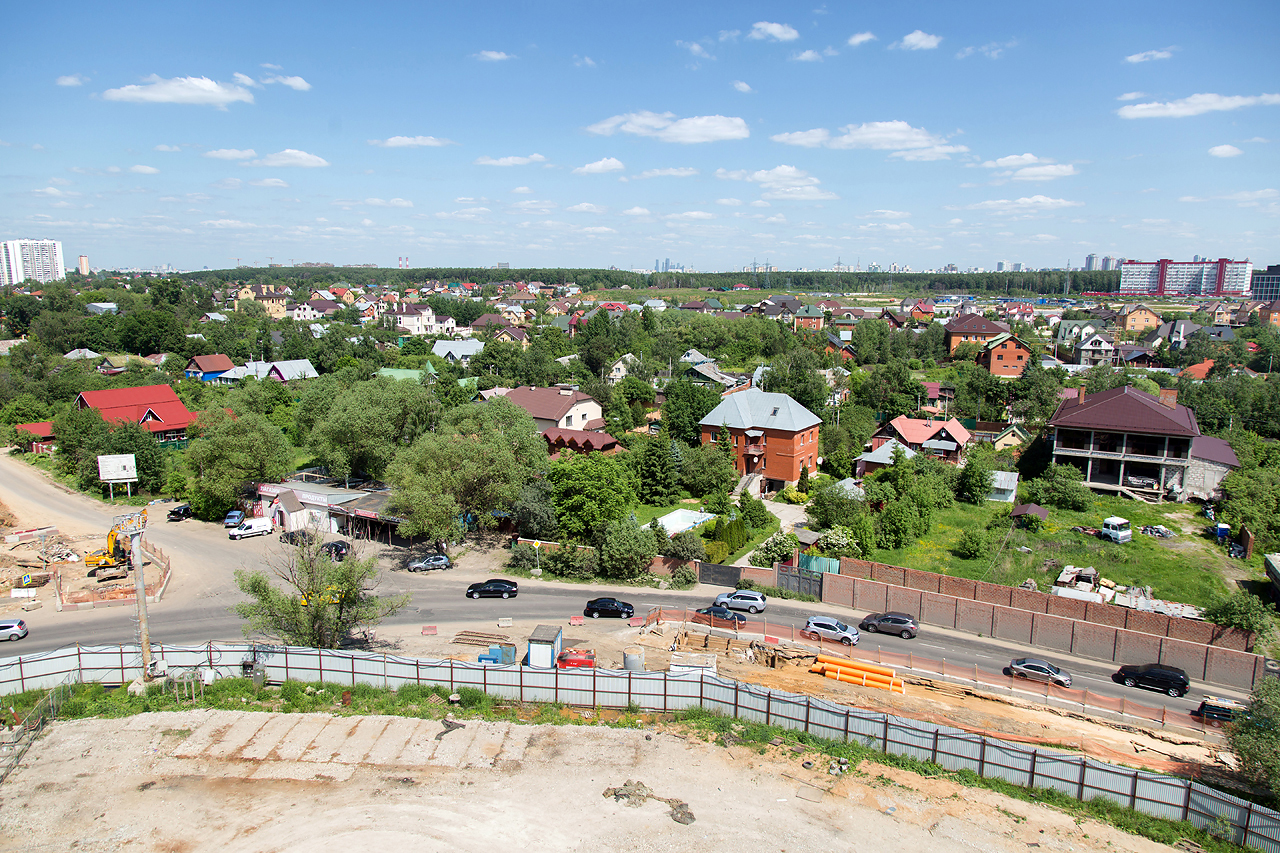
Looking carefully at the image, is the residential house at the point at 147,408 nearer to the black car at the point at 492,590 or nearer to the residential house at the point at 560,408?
the residential house at the point at 560,408

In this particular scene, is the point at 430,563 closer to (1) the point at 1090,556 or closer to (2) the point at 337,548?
(2) the point at 337,548

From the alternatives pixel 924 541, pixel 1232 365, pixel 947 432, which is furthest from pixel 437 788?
pixel 1232 365

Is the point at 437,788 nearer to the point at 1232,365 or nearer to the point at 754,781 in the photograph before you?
the point at 754,781

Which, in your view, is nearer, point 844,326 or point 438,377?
point 438,377

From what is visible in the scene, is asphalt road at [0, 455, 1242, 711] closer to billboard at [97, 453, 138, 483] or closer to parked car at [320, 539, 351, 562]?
parked car at [320, 539, 351, 562]

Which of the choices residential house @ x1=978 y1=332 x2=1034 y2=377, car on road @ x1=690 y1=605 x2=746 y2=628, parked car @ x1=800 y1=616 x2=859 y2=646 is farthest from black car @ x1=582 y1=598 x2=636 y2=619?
residential house @ x1=978 y1=332 x2=1034 y2=377

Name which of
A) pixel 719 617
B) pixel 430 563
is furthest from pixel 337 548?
pixel 719 617

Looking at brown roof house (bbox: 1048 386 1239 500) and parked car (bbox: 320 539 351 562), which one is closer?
parked car (bbox: 320 539 351 562)
